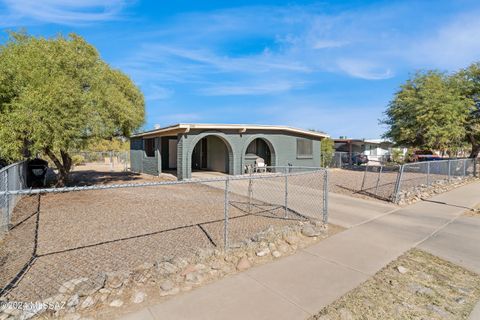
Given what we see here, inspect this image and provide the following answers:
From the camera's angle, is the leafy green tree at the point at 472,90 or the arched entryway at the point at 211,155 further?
the arched entryway at the point at 211,155

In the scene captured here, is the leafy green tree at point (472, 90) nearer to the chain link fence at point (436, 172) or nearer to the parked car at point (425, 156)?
the chain link fence at point (436, 172)

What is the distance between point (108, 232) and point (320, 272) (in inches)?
177

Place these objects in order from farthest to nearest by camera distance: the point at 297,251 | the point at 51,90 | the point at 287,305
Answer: the point at 51,90 < the point at 297,251 < the point at 287,305

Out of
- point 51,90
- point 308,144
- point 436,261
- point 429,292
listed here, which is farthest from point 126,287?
point 308,144

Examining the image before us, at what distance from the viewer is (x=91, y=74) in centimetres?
1061

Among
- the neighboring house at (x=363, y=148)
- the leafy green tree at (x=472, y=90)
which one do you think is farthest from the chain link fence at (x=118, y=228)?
the neighboring house at (x=363, y=148)

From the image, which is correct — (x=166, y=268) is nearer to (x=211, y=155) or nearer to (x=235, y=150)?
(x=235, y=150)

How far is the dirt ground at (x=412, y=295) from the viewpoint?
3.12 meters

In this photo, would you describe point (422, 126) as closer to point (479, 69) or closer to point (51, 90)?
point (479, 69)

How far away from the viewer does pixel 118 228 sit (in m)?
6.15

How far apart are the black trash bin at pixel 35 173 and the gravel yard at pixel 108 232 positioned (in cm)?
286

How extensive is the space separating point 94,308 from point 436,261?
5.30m

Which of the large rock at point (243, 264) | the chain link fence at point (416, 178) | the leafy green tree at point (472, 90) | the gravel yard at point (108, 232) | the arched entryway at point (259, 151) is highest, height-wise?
the leafy green tree at point (472, 90)

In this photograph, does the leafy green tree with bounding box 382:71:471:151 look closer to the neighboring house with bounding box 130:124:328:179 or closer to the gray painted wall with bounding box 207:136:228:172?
the neighboring house with bounding box 130:124:328:179
